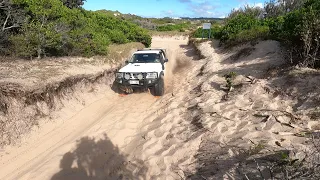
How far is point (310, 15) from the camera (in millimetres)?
7672

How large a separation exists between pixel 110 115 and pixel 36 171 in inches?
113

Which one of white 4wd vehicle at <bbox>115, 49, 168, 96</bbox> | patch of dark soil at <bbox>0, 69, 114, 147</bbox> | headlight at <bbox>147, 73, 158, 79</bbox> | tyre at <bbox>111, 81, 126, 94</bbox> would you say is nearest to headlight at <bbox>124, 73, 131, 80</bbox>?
white 4wd vehicle at <bbox>115, 49, 168, 96</bbox>

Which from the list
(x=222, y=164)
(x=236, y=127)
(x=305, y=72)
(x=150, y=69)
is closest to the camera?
(x=222, y=164)

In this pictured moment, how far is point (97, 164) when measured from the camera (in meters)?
4.99

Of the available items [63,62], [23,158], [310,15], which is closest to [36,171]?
[23,158]

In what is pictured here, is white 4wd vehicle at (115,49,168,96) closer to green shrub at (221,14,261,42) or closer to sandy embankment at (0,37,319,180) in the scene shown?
sandy embankment at (0,37,319,180)

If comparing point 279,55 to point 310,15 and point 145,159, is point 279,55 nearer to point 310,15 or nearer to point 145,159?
point 310,15

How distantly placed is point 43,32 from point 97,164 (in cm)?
705

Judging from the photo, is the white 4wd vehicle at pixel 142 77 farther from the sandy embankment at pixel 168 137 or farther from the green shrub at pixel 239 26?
the green shrub at pixel 239 26

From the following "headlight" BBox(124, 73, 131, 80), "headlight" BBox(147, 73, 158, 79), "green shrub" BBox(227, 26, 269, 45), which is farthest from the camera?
"green shrub" BBox(227, 26, 269, 45)

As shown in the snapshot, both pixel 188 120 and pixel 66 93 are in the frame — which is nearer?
pixel 188 120

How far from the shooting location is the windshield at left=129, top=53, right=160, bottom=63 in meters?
9.62

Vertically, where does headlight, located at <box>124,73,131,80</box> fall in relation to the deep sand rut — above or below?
above

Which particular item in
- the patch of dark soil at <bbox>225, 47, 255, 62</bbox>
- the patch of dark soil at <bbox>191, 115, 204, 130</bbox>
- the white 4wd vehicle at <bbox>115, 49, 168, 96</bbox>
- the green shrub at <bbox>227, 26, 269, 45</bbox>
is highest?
the green shrub at <bbox>227, 26, 269, 45</bbox>
